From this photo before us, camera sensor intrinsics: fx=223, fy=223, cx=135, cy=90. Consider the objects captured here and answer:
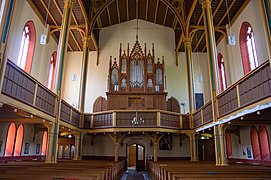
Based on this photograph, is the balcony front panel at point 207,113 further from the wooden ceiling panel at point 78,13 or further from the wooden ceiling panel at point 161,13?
the wooden ceiling panel at point 78,13

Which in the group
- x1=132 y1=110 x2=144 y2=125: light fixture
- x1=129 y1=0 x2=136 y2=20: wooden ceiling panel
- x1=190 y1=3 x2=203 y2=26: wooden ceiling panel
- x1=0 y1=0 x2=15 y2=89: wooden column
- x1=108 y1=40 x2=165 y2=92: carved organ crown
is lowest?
x1=132 y1=110 x2=144 y2=125: light fixture

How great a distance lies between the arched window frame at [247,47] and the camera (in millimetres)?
14660

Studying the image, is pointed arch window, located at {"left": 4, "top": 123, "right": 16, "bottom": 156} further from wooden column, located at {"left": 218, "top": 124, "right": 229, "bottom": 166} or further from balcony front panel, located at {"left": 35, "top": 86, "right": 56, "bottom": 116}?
wooden column, located at {"left": 218, "top": 124, "right": 229, "bottom": 166}

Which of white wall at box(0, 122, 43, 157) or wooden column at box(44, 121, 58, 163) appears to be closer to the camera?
wooden column at box(44, 121, 58, 163)

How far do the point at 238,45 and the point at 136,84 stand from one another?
325 inches

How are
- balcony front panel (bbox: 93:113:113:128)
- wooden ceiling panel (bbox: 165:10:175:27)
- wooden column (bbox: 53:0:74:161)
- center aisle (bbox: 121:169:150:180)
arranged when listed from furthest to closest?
1. wooden ceiling panel (bbox: 165:10:175:27)
2. balcony front panel (bbox: 93:113:113:128)
3. center aisle (bbox: 121:169:150:180)
4. wooden column (bbox: 53:0:74:161)

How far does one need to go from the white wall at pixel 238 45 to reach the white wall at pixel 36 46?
45.7 ft

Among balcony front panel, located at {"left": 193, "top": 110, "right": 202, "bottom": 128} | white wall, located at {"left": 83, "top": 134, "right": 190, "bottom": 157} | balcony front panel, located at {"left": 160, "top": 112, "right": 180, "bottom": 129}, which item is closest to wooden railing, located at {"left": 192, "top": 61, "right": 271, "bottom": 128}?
balcony front panel, located at {"left": 193, "top": 110, "right": 202, "bottom": 128}

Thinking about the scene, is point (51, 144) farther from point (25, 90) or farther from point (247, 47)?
point (247, 47)

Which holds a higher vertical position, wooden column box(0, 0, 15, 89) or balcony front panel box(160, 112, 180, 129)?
wooden column box(0, 0, 15, 89)

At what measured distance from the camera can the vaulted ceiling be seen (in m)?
15.7

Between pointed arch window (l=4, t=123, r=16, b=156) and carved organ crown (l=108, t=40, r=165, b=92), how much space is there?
7.71m

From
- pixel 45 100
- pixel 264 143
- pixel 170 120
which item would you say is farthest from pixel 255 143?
pixel 45 100

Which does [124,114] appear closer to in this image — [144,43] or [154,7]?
[144,43]
